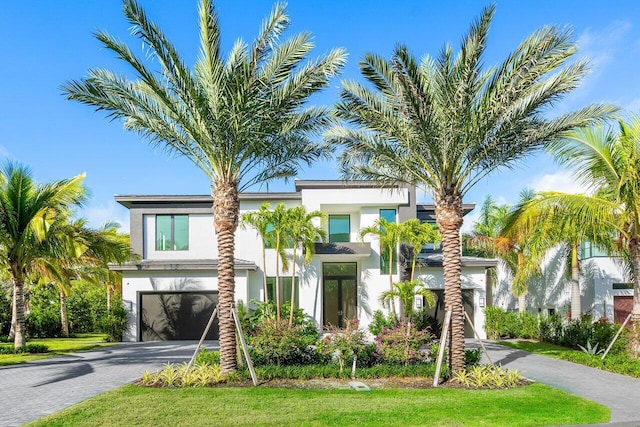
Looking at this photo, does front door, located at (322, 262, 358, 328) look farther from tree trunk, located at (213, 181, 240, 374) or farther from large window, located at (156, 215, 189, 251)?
tree trunk, located at (213, 181, 240, 374)

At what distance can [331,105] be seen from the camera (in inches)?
532

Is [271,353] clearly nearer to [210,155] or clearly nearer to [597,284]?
[210,155]

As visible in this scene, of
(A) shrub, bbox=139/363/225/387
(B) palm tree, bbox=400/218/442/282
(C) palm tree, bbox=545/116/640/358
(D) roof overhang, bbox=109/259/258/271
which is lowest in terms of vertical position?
(A) shrub, bbox=139/363/225/387

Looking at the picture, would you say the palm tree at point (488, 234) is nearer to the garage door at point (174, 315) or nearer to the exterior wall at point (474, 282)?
the exterior wall at point (474, 282)

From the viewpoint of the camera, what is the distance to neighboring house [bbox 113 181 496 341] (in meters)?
22.5

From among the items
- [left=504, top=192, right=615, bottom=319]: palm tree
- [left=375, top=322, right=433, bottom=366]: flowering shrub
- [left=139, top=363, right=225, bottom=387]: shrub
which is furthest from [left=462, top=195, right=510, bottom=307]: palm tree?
[left=139, top=363, right=225, bottom=387]: shrub

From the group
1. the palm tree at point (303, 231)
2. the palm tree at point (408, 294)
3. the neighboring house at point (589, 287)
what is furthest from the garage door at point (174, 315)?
the neighboring house at point (589, 287)

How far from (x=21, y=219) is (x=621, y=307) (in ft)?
85.5

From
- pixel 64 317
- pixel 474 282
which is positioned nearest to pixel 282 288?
pixel 474 282

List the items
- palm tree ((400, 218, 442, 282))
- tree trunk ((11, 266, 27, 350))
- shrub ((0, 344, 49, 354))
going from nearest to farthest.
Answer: shrub ((0, 344, 49, 354)), tree trunk ((11, 266, 27, 350)), palm tree ((400, 218, 442, 282))

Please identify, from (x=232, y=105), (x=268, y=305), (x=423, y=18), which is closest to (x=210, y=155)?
(x=232, y=105)

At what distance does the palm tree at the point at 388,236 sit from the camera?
20.8 metres

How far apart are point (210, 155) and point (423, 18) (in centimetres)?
723

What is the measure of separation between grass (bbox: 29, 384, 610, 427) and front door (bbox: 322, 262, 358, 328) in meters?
12.5
